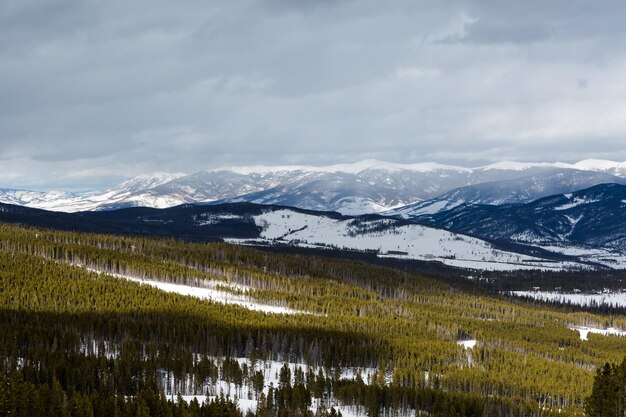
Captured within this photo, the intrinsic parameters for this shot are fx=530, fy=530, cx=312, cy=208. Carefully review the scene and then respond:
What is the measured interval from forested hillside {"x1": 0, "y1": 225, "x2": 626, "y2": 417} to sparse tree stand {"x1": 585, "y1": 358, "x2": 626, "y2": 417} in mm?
7614

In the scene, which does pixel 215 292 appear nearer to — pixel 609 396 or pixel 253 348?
pixel 253 348

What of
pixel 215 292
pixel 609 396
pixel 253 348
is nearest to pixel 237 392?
pixel 253 348

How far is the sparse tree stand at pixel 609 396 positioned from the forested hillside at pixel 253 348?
7.61 m

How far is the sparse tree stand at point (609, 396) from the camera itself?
63219 millimetres

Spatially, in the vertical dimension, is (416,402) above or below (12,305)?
below

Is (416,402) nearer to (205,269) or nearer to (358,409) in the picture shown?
(358,409)

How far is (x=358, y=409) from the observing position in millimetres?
71688

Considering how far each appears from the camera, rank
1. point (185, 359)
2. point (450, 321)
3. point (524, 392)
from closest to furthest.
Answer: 1. point (185, 359)
2. point (524, 392)
3. point (450, 321)

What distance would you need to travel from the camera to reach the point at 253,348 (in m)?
93.1

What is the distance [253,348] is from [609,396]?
180 feet

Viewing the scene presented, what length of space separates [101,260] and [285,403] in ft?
346

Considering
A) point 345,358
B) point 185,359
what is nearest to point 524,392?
point 345,358

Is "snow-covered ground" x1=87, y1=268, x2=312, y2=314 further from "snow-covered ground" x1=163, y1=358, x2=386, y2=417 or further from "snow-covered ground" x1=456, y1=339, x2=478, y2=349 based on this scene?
"snow-covered ground" x1=163, y1=358, x2=386, y2=417

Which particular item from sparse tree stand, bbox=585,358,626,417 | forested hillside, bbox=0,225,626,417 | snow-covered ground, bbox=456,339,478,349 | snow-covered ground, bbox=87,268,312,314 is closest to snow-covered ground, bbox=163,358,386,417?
forested hillside, bbox=0,225,626,417
